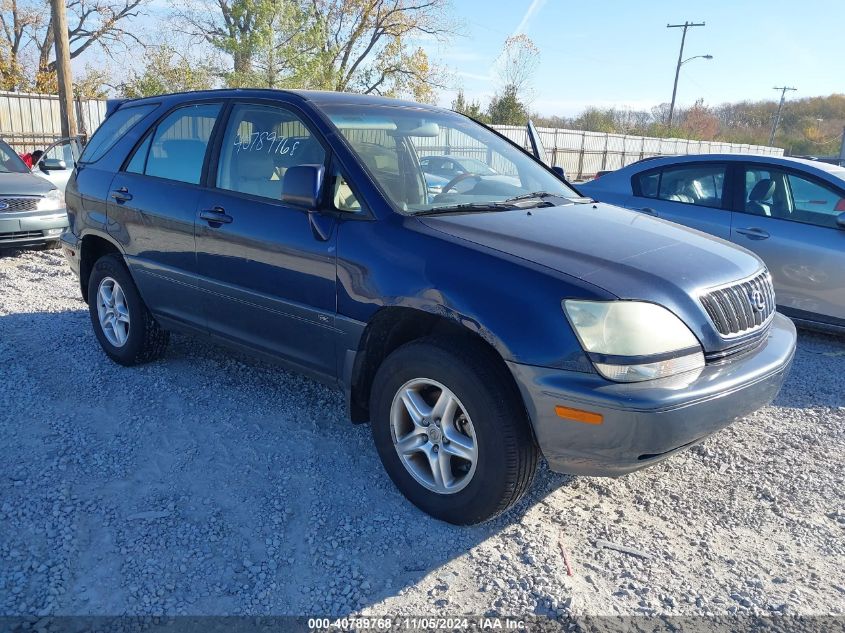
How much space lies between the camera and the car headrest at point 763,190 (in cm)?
588

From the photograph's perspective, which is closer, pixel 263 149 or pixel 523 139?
pixel 263 149

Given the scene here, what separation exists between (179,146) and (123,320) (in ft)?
4.34

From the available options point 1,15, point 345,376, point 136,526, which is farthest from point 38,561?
point 1,15

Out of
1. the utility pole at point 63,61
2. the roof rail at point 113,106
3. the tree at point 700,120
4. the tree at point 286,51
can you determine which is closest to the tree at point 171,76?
the tree at point 286,51

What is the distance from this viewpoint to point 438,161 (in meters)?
3.80

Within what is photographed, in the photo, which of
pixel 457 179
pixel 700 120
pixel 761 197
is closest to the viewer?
pixel 457 179

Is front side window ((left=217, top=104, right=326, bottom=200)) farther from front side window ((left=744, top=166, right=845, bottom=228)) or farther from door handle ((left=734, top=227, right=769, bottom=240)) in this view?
front side window ((left=744, top=166, right=845, bottom=228))

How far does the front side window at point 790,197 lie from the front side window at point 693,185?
0.24 metres

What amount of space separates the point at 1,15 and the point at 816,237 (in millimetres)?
36747

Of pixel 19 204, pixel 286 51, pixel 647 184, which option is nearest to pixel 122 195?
pixel 647 184

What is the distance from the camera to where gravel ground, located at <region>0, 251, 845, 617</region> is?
Result: 2525 mm

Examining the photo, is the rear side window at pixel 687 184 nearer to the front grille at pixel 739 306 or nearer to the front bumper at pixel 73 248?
the front grille at pixel 739 306

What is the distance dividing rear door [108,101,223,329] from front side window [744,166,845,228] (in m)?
4.54

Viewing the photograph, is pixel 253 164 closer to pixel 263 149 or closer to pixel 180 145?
pixel 263 149
